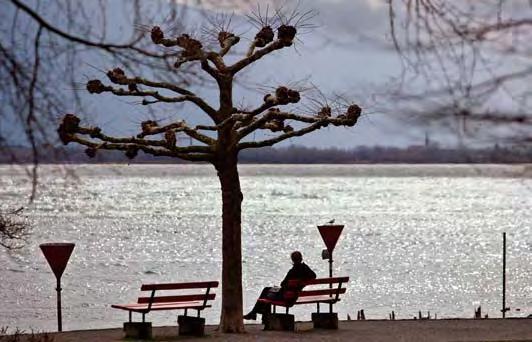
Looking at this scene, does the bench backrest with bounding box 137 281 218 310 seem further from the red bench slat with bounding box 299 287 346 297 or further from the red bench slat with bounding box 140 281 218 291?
the red bench slat with bounding box 299 287 346 297

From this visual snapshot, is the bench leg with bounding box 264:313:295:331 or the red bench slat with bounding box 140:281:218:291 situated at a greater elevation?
the red bench slat with bounding box 140:281:218:291

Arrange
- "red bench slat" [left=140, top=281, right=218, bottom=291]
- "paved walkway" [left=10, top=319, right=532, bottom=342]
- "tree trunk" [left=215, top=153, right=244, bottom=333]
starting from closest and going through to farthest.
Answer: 1. "paved walkway" [left=10, top=319, right=532, bottom=342]
2. "red bench slat" [left=140, top=281, right=218, bottom=291]
3. "tree trunk" [left=215, top=153, right=244, bottom=333]

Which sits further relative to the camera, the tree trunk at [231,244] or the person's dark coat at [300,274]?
the tree trunk at [231,244]

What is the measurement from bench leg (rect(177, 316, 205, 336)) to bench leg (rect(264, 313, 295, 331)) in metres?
1.47

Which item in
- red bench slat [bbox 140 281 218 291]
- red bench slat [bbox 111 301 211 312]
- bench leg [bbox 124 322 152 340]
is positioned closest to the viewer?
red bench slat [bbox 140 281 218 291]

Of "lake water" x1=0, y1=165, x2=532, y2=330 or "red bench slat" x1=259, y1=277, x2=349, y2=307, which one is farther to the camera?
"lake water" x1=0, y1=165, x2=532, y2=330

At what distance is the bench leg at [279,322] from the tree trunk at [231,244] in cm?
44

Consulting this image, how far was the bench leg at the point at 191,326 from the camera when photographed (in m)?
20.4

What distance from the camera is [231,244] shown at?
21.5 meters

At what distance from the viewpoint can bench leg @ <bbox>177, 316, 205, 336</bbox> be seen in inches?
802

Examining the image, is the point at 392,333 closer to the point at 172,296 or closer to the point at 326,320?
the point at 326,320

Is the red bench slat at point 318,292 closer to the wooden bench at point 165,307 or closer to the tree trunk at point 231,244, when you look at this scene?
the tree trunk at point 231,244

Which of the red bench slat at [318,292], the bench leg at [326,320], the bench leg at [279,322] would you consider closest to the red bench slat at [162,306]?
the bench leg at [279,322]

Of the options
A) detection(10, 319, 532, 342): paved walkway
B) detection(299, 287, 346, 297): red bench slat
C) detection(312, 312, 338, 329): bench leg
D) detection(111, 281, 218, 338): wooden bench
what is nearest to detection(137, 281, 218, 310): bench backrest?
detection(111, 281, 218, 338): wooden bench
